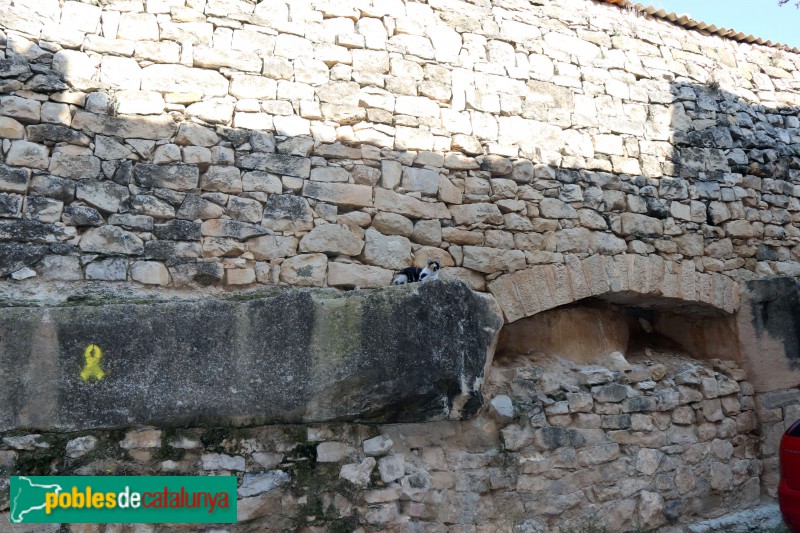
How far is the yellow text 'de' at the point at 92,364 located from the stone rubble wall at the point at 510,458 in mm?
313

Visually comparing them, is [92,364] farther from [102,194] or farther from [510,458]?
[510,458]

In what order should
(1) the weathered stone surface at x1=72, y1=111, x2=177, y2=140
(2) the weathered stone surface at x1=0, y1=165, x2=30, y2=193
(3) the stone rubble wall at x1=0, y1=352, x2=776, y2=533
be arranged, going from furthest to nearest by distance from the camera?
(1) the weathered stone surface at x1=72, y1=111, x2=177, y2=140 < (2) the weathered stone surface at x1=0, y1=165, x2=30, y2=193 < (3) the stone rubble wall at x1=0, y1=352, x2=776, y2=533

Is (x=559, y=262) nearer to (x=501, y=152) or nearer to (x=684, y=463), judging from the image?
(x=501, y=152)

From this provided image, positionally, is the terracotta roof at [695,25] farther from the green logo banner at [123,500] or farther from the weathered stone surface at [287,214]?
the green logo banner at [123,500]

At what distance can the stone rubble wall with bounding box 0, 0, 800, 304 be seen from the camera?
4070 millimetres

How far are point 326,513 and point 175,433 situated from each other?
89 centimetres

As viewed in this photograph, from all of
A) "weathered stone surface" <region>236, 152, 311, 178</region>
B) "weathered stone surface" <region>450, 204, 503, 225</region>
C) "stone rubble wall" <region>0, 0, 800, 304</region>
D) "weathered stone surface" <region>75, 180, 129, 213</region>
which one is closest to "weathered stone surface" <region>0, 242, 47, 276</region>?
"stone rubble wall" <region>0, 0, 800, 304</region>

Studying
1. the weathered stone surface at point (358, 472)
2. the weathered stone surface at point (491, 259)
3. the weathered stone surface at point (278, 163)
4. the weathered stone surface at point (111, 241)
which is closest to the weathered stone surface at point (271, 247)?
the weathered stone surface at point (278, 163)

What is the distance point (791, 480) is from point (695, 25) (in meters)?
4.07

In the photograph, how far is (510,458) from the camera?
4293 millimetres

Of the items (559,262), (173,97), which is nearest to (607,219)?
(559,262)

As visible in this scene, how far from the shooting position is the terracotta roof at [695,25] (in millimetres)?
5980

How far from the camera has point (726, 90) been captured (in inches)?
242

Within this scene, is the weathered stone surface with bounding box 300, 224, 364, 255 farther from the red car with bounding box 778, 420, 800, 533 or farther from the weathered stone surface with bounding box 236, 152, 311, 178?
the red car with bounding box 778, 420, 800, 533
